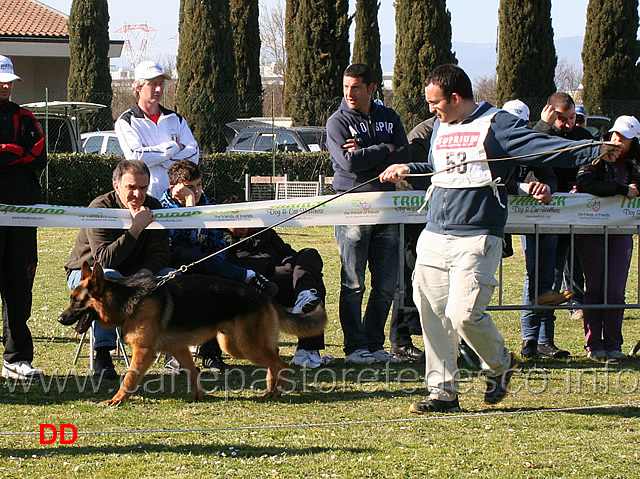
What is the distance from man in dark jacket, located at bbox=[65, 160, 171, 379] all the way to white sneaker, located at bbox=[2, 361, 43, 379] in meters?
0.44

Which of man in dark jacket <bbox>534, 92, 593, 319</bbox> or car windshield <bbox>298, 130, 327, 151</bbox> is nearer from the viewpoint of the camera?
man in dark jacket <bbox>534, 92, 593, 319</bbox>

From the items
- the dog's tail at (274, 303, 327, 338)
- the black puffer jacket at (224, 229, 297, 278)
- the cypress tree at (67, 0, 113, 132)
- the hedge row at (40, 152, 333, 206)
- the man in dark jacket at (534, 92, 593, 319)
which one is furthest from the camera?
the cypress tree at (67, 0, 113, 132)

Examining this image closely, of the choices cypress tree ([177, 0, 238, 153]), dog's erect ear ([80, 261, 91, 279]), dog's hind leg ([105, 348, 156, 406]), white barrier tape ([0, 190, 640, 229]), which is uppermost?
cypress tree ([177, 0, 238, 153])

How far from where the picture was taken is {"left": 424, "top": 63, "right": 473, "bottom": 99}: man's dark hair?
5055 mm

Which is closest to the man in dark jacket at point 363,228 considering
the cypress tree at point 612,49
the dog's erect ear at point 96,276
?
the dog's erect ear at point 96,276

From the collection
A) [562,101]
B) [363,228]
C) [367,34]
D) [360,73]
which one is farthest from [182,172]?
[367,34]

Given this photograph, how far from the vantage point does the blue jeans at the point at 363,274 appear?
6.90m

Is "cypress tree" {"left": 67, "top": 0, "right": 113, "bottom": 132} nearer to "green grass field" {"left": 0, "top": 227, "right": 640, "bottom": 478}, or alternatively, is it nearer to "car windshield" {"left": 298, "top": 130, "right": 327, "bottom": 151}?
"car windshield" {"left": 298, "top": 130, "right": 327, "bottom": 151}

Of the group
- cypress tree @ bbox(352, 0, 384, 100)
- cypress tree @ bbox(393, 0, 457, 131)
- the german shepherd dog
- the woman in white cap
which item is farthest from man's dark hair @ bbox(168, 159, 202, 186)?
cypress tree @ bbox(352, 0, 384, 100)

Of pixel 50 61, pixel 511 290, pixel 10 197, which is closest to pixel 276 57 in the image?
pixel 50 61

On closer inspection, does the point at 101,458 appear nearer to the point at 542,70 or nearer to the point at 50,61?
the point at 542,70

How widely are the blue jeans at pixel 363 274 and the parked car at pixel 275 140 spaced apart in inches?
625

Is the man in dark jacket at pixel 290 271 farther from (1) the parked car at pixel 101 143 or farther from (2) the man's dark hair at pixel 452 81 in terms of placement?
(1) the parked car at pixel 101 143

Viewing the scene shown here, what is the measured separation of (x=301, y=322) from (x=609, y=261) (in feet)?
9.39
